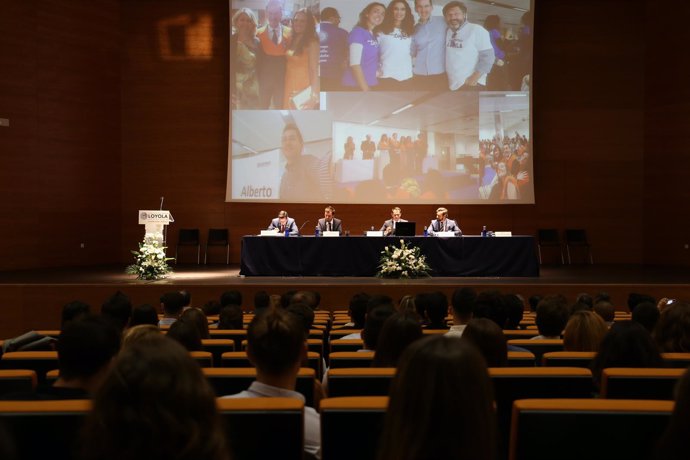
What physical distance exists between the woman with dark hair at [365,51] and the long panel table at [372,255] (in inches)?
165

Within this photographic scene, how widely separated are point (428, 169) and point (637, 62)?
490 cm

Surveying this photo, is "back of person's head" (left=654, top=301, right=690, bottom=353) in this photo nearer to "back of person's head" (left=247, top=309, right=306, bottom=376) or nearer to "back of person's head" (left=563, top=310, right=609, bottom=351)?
"back of person's head" (left=563, top=310, right=609, bottom=351)

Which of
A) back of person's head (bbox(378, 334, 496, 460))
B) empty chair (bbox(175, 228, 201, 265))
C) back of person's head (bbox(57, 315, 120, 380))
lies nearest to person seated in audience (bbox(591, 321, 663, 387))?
back of person's head (bbox(378, 334, 496, 460))

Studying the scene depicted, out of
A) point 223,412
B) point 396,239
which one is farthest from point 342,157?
point 223,412

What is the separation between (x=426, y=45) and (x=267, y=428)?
42.4ft

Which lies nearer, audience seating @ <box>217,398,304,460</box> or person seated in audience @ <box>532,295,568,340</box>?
audience seating @ <box>217,398,304,460</box>

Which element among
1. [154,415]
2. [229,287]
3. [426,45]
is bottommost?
[229,287]

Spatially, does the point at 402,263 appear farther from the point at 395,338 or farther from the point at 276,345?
the point at 276,345

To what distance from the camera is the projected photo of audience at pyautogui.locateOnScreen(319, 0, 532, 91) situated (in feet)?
45.2

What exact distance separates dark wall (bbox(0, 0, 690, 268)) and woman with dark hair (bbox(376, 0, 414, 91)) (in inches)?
99.8

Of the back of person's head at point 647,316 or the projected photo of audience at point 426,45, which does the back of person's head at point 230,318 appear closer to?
the back of person's head at point 647,316

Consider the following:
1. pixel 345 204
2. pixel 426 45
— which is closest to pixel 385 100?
pixel 426 45

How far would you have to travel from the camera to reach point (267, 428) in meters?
1.73

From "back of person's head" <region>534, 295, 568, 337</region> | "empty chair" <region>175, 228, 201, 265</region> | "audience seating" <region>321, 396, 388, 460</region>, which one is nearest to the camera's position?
"audience seating" <region>321, 396, 388, 460</region>
